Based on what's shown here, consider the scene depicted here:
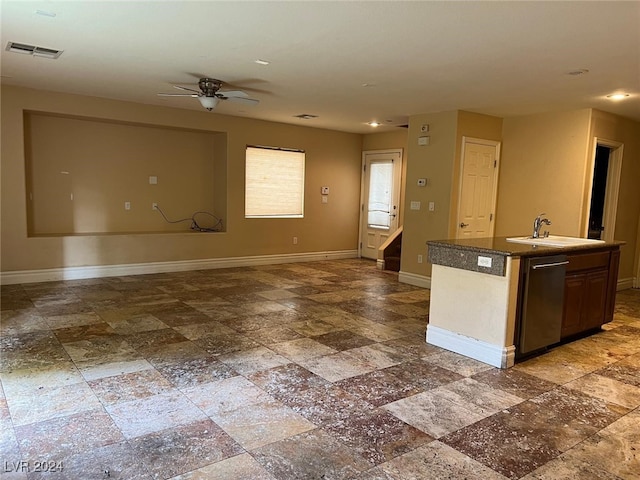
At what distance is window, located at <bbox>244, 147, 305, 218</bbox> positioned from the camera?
779 cm

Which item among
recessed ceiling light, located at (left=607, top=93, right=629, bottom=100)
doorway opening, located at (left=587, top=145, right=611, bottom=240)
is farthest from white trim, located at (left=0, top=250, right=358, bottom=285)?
recessed ceiling light, located at (left=607, top=93, right=629, bottom=100)

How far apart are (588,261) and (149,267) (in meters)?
5.78

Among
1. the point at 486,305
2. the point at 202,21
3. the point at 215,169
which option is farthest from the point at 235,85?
the point at 486,305

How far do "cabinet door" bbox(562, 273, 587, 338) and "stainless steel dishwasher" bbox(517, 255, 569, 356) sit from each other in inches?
5.3

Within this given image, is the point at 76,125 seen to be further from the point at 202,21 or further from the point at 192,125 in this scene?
the point at 202,21

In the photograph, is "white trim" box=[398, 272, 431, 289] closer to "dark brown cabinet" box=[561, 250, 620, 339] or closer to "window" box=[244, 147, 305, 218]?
"dark brown cabinet" box=[561, 250, 620, 339]

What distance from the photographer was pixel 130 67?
174 inches

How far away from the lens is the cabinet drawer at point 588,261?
400cm

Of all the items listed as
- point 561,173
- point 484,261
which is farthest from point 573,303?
point 561,173

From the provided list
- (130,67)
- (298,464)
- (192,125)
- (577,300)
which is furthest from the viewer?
(192,125)

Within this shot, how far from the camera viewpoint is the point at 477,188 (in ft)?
21.1

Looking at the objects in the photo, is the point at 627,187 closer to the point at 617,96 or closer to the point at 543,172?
the point at 543,172

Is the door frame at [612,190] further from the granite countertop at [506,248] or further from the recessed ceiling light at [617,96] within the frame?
the granite countertop at [506,248]

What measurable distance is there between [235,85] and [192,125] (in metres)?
2.16
